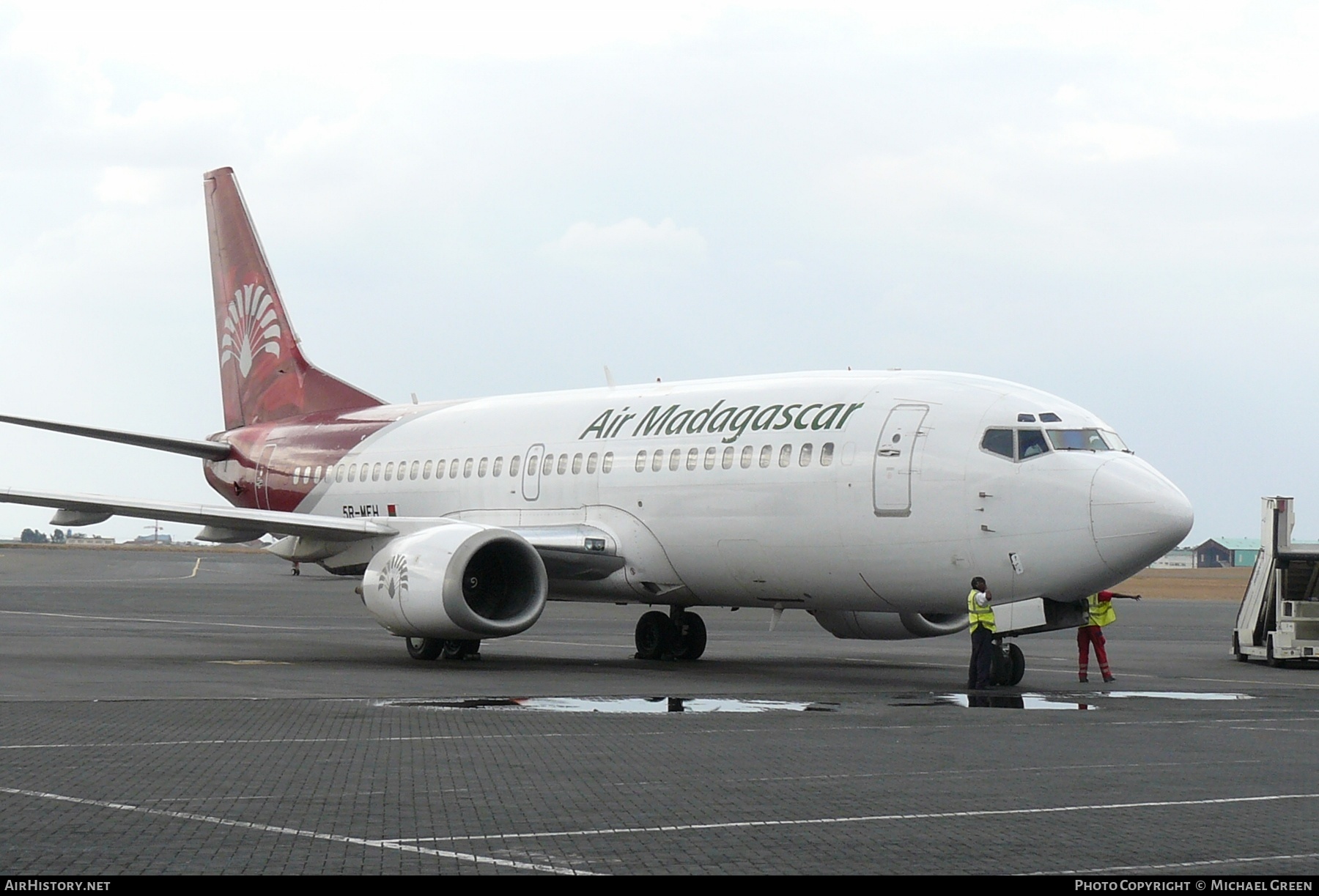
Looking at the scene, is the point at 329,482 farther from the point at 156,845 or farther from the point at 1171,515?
the point at 156,845

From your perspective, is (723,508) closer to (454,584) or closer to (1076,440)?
(454,584)

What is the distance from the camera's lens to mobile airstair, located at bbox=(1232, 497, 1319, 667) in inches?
930

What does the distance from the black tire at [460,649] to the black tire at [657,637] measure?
7.68ft

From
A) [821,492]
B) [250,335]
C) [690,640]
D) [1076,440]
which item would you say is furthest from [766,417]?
[250,335]

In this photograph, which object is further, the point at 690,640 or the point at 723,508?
the point at 690,640

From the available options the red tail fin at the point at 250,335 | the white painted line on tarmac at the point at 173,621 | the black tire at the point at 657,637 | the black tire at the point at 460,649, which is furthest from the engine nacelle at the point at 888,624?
the red tail fin at the point at 250,335

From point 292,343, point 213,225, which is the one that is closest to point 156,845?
point 292,343

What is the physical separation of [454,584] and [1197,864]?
44.7ft

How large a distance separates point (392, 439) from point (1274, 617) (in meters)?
14.0

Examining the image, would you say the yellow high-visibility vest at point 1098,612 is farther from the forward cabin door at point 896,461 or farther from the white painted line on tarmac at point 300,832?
the white painted line on tarmac at point 300,832

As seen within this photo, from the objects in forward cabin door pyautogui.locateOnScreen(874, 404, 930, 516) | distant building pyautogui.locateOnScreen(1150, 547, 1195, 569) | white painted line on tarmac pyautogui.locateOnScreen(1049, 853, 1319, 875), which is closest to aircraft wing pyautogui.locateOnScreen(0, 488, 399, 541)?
forward cabin door pyautogui.locateOnScreen(874, 404, 930, 516)

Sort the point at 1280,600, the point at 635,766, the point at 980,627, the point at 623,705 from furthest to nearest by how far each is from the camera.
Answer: the point at 1280,600
the point at 980,627
the point at 623,705
the point at 635,766

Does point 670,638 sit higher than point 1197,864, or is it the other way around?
point 1197,864

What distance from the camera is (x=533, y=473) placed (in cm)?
2375
